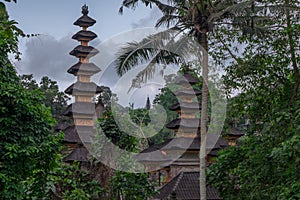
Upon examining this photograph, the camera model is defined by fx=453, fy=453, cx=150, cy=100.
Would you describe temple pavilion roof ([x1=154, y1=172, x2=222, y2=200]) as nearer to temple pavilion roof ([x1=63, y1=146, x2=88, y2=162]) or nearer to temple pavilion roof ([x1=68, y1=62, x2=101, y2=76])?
temple pavilion roof ([x1=63, y1=146, x2=88, y2=162])

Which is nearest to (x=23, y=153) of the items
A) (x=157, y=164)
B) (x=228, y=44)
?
(x=228, y=44)

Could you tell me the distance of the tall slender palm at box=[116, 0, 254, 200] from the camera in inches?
400

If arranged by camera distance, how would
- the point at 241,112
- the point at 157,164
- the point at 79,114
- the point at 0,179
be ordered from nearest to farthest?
1. the point at 0,179
2. the point at 241,112
3. the point at 157,164
4. the point at 79,114

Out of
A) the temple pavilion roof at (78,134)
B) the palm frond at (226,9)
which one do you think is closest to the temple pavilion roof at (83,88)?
the temple pavilion roof at (78,134)

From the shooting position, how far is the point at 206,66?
1030 cm

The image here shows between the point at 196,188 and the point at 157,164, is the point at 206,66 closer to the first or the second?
the point at 196,188

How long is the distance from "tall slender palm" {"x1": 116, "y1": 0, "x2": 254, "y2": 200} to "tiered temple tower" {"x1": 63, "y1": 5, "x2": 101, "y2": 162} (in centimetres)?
917

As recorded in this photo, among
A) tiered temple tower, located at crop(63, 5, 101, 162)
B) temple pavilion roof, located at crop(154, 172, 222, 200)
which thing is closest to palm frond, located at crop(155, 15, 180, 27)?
temple pavilion roof, located at crop(154, 172, 222, 200)

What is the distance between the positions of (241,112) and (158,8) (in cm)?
316

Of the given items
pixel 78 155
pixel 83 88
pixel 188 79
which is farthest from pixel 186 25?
pixel 83 88

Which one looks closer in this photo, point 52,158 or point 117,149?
point 52,158

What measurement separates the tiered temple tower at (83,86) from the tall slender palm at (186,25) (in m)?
9.17

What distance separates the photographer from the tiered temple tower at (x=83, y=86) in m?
19.8

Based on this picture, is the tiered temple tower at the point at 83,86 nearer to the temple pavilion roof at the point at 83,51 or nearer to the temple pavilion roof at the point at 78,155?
the temple pavilion roof at the point at 83,51
